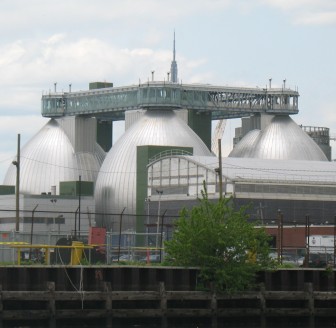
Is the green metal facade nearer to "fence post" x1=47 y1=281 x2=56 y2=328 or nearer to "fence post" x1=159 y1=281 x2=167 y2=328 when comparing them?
"fence post" x1=159 y1=281 x2=167 y2=328

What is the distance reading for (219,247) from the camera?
232ft

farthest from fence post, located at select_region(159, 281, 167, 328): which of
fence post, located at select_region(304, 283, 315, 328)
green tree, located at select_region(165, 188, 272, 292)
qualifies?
fence post, located at select_region(304, 283, 315, 328)

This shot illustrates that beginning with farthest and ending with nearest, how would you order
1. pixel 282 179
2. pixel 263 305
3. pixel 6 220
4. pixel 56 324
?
pixel 6 220 → pixel 282 179 → pixel 263 305 → pixel 56 324

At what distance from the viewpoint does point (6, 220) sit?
640ft

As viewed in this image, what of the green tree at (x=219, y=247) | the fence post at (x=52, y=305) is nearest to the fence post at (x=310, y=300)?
the green tree at (x=219, y=247)

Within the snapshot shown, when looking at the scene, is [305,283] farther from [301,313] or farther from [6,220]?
[6,220]

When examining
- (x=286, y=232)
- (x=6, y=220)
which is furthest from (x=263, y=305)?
(x=6, y=220)

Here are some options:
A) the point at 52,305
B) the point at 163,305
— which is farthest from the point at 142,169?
the point at 52,305

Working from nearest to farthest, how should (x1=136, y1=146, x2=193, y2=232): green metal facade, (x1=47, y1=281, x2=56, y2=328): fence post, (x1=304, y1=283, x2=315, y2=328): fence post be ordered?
(x1=47, y1=281, x2=56, y2=328): fence post → (x1=304, y1=283, x2=315, y2=328): fence post → (x1=136, y1=146, x2=193, y2=232): green metal facade

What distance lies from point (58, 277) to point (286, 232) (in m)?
69.1

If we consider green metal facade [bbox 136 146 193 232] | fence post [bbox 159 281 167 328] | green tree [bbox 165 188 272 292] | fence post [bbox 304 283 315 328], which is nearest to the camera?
fence post [bbox 159 281 167 328]

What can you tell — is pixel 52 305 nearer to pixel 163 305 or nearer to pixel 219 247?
pixel 163 305

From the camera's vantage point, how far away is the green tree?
69875 mm

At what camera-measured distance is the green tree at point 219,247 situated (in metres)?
69.9
